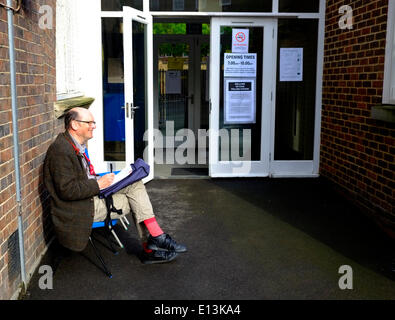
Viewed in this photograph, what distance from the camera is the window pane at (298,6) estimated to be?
706 centimetres

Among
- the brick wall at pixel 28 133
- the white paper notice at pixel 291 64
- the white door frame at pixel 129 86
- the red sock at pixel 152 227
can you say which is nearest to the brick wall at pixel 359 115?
the white paper notice at pixel 291 64

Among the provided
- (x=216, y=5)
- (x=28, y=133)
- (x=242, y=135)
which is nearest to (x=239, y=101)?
(x=242, y=135)

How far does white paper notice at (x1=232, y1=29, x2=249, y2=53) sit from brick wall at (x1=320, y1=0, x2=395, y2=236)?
1.19 meters

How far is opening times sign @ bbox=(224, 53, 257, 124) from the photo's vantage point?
23.4 ft

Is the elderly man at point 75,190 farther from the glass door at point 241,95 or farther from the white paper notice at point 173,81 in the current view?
the white paper notice at point 173,81

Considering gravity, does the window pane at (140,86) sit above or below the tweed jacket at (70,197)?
above

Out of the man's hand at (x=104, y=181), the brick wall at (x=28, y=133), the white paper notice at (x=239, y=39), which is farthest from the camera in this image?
the white paper notice at (x=239, y=39)

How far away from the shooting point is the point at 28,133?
12.0ft

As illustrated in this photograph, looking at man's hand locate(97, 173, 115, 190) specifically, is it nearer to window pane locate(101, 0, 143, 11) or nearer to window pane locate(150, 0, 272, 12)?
window pane locate(101, 0, 143, 11)

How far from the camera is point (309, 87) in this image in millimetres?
7258

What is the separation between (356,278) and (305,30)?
452 cm

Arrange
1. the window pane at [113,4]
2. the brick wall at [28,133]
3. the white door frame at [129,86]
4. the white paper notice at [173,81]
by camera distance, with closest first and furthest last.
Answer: the brick wall at [28,133], the white door frame at [129,86], the window pane at [113,4], the white paper notice at [173,81]

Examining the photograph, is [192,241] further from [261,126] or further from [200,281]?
[261,126]
